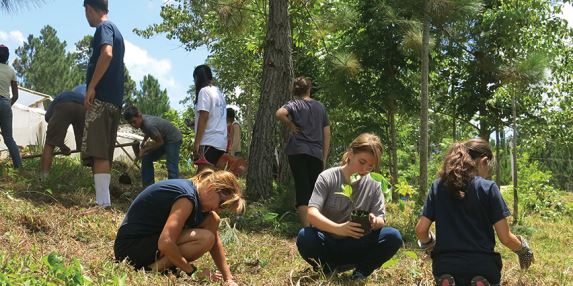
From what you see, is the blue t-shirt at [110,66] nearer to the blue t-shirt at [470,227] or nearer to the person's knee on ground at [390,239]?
the person's knee on ground at [390,239]

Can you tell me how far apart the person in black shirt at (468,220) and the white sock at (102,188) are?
10.0 ft

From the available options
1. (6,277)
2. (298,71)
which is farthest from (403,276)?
(298,71)

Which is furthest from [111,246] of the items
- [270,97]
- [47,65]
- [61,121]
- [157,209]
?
[47,65]

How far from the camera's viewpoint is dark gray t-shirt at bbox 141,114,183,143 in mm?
6609

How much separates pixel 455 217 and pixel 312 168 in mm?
2263

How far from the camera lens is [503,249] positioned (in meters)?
5.58

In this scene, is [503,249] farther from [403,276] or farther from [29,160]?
[29,160]

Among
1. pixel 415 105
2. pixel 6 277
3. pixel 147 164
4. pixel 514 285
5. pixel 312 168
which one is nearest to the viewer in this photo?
pixel 6 277

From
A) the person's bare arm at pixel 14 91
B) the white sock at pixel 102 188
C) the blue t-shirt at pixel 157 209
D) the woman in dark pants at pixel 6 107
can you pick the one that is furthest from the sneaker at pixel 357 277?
the person's bare arm at pixel 14 91

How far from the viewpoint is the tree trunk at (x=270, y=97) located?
6.96 meters

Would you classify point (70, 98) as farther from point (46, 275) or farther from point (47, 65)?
point (47, 65)

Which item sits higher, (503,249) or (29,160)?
(29,160)

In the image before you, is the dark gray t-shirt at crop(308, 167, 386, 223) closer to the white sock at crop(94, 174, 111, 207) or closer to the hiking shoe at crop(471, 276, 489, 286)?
the hiking shoe at crop(471, 276, 489, 286)

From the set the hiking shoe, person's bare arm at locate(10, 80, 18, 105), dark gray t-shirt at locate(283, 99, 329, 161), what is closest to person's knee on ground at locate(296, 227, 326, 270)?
the hiking shoe
